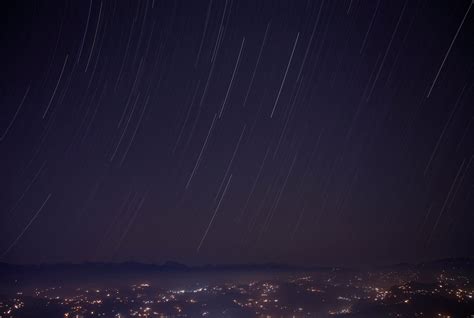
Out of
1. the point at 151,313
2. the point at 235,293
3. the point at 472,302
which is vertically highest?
the point at 472,302

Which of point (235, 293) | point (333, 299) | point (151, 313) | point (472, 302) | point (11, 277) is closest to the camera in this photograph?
point (472, 302)

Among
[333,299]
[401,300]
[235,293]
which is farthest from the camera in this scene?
[235,293]

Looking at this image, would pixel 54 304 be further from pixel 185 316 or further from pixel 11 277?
pixel 11 277

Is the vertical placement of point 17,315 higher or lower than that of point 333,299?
lower

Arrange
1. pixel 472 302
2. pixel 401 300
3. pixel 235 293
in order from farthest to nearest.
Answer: pixel 235 293
pixel 401 300
pixel 472 302

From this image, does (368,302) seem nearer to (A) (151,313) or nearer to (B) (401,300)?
(B) (401,300)

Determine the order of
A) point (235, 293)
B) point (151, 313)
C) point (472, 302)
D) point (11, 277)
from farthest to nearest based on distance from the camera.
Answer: point (11, 277)
point (235, 293)
point (151, 313)
point (472, 302)

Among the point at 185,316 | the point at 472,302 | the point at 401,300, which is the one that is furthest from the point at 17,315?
the point at 472,302

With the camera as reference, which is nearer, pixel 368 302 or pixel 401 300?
pixel 401 300

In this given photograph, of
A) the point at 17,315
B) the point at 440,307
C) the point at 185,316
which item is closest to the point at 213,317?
the point at 185,316
